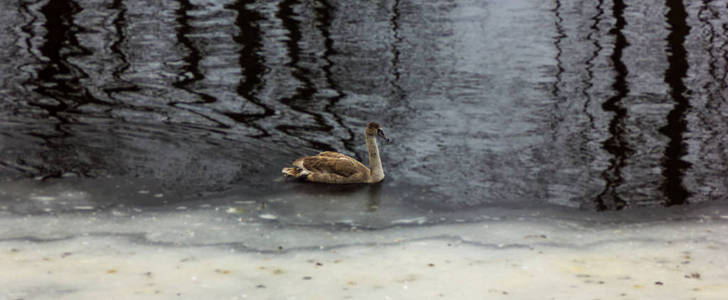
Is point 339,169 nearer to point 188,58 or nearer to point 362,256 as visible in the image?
point 362,256

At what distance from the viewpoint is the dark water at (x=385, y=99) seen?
33.4 feet

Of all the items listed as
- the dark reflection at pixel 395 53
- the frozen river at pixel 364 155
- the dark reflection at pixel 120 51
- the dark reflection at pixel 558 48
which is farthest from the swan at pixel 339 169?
the dark reflection at pixel 120 51

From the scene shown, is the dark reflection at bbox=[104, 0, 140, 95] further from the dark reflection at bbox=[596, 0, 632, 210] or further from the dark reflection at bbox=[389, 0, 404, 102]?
the dark reflection at bbox=[596, 0, 632, 210]

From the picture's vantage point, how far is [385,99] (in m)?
13.4

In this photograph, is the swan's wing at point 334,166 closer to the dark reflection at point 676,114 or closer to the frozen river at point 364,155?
the frozen river at point 364,155

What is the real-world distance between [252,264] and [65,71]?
26.4ft

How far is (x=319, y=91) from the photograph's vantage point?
13.9m

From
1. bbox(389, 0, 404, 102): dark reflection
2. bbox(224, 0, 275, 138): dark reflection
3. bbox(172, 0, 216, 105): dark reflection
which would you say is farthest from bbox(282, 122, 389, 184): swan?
bbox(172, 0, 216, 105): dark reflection

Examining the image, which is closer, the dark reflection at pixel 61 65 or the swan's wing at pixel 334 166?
the swan's wing at pixel 334 166

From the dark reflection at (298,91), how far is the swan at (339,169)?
108cm

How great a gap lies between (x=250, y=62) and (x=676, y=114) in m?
6.23

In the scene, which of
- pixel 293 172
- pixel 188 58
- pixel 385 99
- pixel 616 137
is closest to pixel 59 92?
pixel 188 58

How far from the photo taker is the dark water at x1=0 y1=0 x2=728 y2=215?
33.4 feet

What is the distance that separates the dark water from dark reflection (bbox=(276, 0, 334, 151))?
0.04 meters
